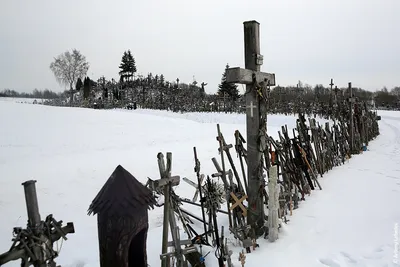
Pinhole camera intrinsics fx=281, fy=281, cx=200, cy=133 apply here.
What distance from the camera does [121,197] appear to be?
1330 millimetres

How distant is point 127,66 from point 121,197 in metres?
54.1

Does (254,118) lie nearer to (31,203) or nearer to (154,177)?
(31,203)

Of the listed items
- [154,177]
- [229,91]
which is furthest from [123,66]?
[154,177]

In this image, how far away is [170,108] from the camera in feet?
120

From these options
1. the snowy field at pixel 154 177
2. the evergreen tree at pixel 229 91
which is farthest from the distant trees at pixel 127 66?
the snowy field at pixel 154 177

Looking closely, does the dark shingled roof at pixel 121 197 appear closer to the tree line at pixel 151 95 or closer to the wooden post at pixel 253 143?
the wooden post at pixel 253 143

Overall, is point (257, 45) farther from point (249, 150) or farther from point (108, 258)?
point (108, 258)

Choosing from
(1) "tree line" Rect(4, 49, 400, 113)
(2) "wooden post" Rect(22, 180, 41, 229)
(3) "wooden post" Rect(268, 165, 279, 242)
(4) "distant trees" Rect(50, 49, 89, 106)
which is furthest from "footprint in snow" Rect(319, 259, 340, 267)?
(4) "distant trees" Rect(50, 49, 89, 106)

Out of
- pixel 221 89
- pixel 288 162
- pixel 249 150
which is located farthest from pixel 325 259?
pixel 221 89

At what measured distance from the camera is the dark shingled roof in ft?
4.33

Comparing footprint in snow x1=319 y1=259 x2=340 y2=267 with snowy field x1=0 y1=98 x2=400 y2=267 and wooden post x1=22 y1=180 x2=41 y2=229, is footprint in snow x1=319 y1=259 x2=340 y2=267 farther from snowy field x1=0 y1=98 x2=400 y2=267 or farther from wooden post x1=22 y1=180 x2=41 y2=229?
wooden post x1=22 y1=180 x2=41 y2=229

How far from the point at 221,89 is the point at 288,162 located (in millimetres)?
37664

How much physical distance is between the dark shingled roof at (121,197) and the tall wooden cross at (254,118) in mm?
3120

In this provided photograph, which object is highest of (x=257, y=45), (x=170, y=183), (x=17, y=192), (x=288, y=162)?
(x=257, y=45)
